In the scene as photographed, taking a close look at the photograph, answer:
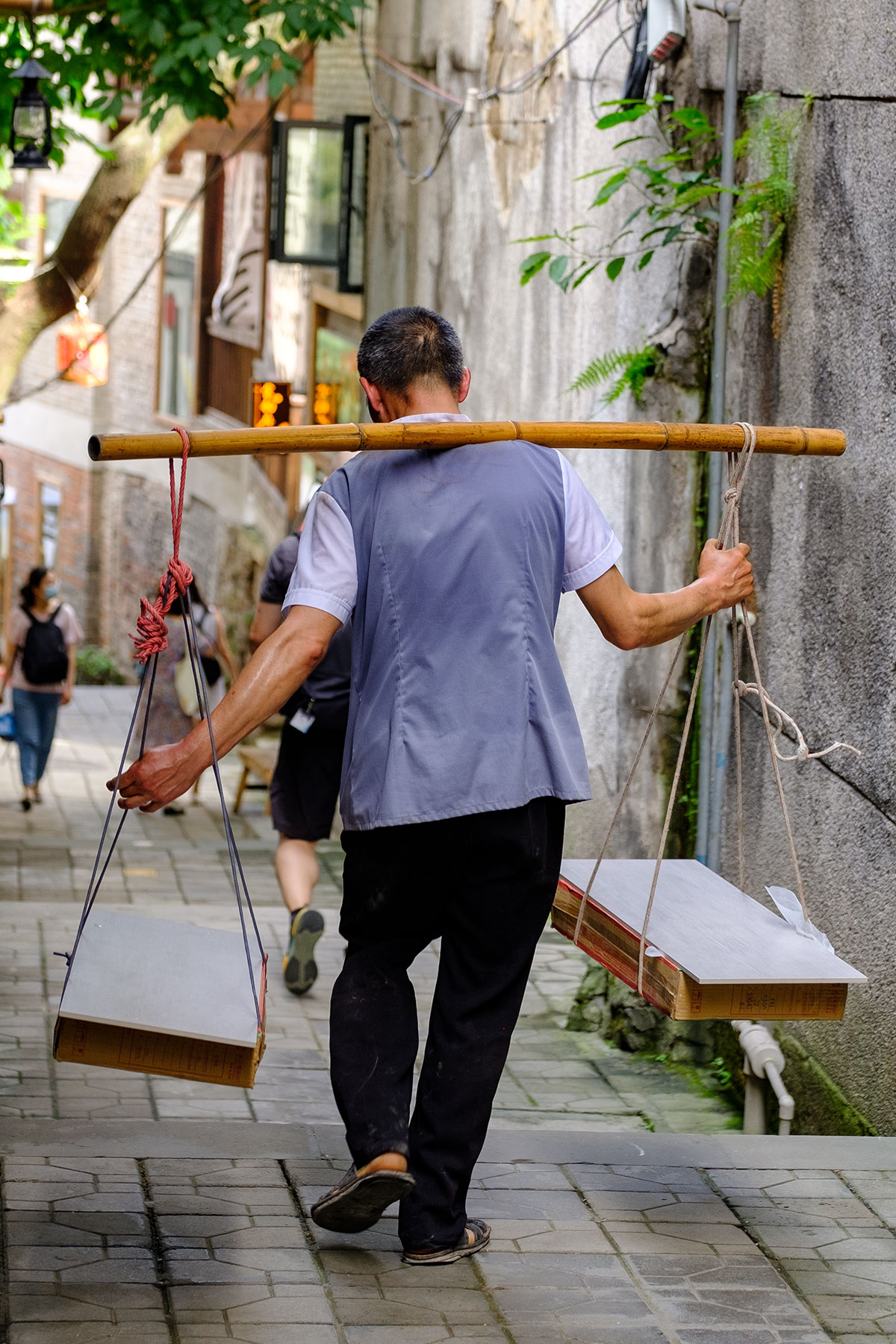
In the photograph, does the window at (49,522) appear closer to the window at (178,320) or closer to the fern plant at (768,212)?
the window at (178,320)

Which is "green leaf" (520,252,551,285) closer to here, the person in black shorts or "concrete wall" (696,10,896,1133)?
"concrete wall" (696,10,896,1133)

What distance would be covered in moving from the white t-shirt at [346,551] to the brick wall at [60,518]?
2332cm

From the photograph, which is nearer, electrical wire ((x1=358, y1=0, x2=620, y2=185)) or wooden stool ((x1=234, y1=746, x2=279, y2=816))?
electrical wire ((x1=358, y1=0, x2=620, y2=185))

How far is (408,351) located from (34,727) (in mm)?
8711

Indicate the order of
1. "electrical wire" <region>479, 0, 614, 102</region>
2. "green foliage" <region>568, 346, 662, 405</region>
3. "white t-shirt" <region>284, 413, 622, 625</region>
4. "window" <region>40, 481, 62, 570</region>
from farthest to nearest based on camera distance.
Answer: "window" <region>40, 481, 62, 570</region> → "electrical wire" <region>479, 0, 614, 102</region> → "green foliage" <region>568, 346, 662, 405</region> → "white t-shirt" <region>284, 413, 622, 625</region>

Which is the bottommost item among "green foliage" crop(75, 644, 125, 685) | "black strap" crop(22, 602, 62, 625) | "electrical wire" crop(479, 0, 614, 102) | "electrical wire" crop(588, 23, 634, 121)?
"green foliage" crop(75, 644, 125, 685)

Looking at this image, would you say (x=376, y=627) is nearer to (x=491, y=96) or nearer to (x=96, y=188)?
(x=491, y=96)

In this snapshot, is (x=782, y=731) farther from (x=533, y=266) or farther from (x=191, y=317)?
(x=191, y=317)

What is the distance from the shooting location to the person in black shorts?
6734 millimetres

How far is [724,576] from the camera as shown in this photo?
3887 mm

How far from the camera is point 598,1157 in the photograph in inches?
169

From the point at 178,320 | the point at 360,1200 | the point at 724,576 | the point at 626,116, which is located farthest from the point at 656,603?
the point at 178,320

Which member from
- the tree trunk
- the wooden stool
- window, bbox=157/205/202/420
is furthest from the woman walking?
window, bbox=157/205/202/420

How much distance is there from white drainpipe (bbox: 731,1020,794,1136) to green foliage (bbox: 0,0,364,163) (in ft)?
20.9
